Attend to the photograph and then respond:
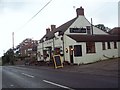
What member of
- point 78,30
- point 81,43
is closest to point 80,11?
point 78,30

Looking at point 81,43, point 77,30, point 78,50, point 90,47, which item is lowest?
point 78,50

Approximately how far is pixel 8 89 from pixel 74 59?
25747 millimetres

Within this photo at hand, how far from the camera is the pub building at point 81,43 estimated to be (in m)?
37.8

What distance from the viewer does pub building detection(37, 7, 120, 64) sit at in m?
37.8

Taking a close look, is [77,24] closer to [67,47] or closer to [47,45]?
[67,47]

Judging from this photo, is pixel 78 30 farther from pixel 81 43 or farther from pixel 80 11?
pixel 81 43

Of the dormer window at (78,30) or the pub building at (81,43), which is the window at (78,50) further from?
the dormer window at (78,30)

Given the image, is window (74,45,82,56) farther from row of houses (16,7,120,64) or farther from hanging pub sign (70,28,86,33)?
hanging pub sign (70,28,86,33)

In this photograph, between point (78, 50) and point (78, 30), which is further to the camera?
point (78, 30)

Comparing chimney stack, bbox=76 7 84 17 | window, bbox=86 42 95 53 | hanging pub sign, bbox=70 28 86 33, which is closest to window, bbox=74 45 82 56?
window, bbox=86 42 95 53

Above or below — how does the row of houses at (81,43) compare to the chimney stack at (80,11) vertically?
below

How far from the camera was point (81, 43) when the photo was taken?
37.8m

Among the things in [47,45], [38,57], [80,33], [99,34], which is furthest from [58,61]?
[38,57]

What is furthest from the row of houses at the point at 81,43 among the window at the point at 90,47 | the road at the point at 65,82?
the road at the point at 65,82
